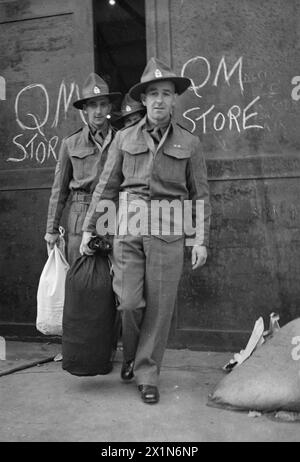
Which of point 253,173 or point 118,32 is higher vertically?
point 118,32

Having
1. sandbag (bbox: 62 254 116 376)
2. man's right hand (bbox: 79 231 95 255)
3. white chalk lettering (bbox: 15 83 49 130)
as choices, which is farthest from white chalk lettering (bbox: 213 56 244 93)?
sandbag (bbox: 62 254 116 376)

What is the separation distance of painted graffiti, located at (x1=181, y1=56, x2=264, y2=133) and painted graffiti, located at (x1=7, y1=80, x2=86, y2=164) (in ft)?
3.63

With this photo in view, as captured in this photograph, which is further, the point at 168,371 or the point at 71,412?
the point at 168,371

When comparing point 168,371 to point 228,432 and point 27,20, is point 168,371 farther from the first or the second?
point 27,20

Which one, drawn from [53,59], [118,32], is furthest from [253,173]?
[118,32]

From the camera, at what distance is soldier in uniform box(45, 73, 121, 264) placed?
4.00m

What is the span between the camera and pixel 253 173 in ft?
13.8

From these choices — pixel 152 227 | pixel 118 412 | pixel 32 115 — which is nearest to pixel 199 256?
pixel 152 227

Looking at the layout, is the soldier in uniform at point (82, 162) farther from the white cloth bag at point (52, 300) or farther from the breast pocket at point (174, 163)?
the breast pocket at point (174, 163)

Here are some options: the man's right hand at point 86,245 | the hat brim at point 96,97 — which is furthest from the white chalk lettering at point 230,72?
the man's right hand at point 86,245

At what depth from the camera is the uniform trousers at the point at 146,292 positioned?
3.29 m

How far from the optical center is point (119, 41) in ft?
18.8

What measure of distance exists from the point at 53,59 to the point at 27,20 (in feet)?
1.49

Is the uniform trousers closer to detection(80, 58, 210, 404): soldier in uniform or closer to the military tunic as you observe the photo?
detection(80, 58, 210, 404): soldier in uniform
